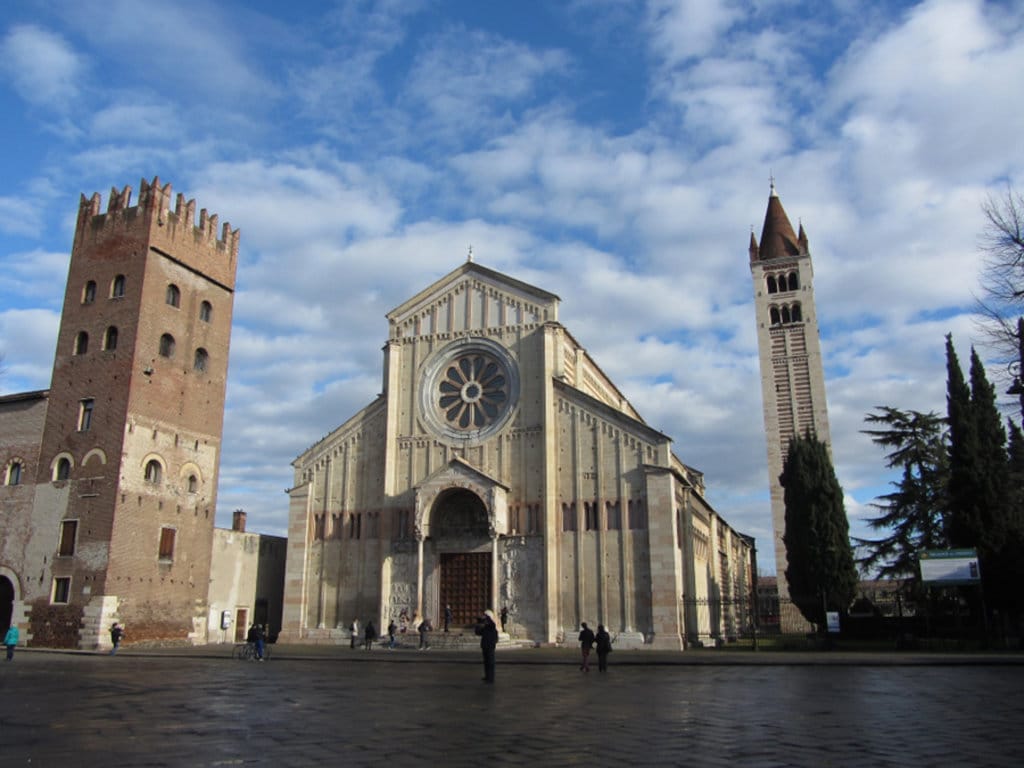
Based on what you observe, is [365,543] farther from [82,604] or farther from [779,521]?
[779,521]

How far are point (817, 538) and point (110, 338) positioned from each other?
33094 mm

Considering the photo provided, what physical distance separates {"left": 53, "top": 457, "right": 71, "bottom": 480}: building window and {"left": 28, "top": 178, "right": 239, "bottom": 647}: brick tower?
62 mm

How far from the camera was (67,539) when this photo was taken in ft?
113

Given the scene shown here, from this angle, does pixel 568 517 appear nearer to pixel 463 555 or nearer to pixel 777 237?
pixel 463 555

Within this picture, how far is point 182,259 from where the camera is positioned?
39.4 meters

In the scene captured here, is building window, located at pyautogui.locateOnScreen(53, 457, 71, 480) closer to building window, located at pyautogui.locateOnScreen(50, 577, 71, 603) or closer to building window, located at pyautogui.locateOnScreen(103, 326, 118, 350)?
building window, located at pyautogui.locateOnScreen(50, 577, 71, 603)

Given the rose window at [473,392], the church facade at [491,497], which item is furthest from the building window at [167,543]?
the rose window at [473,392]

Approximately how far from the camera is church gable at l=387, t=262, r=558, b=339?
120ft

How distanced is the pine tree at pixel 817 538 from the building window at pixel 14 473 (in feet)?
116

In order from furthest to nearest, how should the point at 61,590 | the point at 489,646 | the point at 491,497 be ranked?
the point at 61,590 < the point at 491,497 < the point at 489,646

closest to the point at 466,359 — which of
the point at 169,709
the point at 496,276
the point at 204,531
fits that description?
the point at 496,276

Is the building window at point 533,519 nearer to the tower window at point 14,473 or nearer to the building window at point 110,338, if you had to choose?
the building window at point 110,338

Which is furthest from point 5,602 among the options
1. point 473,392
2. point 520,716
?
point 520,716

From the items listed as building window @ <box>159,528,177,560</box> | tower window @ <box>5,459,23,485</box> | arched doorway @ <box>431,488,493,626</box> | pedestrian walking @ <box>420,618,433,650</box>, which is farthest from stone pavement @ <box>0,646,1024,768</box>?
tower window @ <box>5,459,23,485</box>
